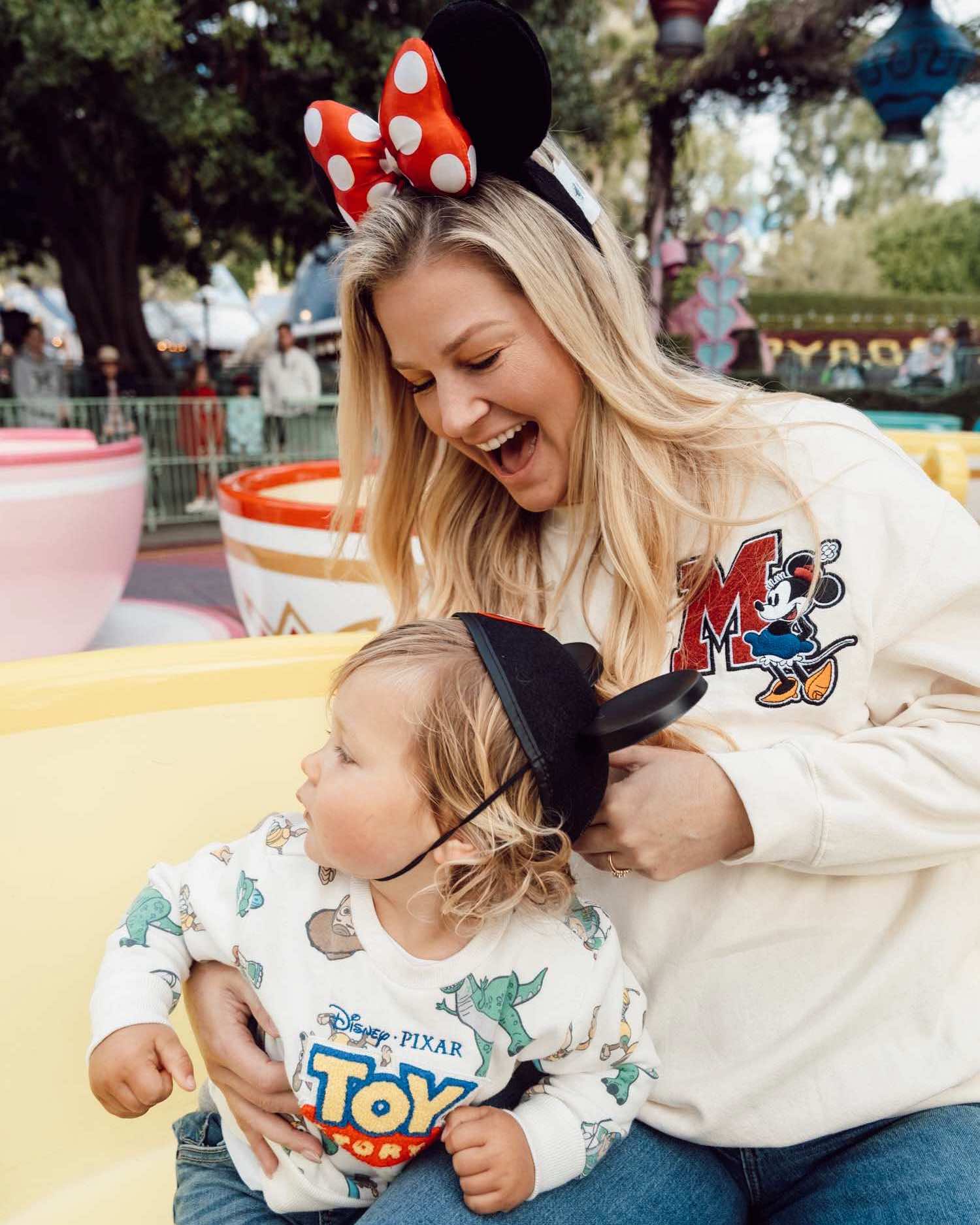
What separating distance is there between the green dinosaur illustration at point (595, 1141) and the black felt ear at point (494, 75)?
1.00 meters

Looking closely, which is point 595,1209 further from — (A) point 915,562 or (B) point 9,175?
(B) point 9,175

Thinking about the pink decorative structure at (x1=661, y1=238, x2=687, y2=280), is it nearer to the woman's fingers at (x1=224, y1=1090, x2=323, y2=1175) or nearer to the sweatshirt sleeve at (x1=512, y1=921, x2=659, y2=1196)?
the sweatshirt sleeve at (x1=512, y1=921, x2=659, y2=1196)

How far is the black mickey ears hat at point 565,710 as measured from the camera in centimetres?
87

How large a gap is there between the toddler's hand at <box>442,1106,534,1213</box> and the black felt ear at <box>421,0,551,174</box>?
990mm

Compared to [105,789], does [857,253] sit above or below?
above

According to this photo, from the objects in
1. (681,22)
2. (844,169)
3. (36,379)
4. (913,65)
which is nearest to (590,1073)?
(913,65)

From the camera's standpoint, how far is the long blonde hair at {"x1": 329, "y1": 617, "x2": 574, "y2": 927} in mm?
918

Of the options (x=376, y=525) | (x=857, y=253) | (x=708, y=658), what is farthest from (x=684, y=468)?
(x=857, y=253)

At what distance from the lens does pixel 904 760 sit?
98cm

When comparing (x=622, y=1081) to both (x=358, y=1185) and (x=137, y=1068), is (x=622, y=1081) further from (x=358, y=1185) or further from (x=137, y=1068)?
(x=137, y=1068)

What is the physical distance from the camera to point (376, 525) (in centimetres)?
149

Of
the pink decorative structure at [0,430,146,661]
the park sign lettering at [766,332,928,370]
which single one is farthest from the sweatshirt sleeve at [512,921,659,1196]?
the park sign lettering at [766,332,928,370]

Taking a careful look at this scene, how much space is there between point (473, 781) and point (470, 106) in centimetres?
71

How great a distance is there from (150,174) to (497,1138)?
10.4 m
